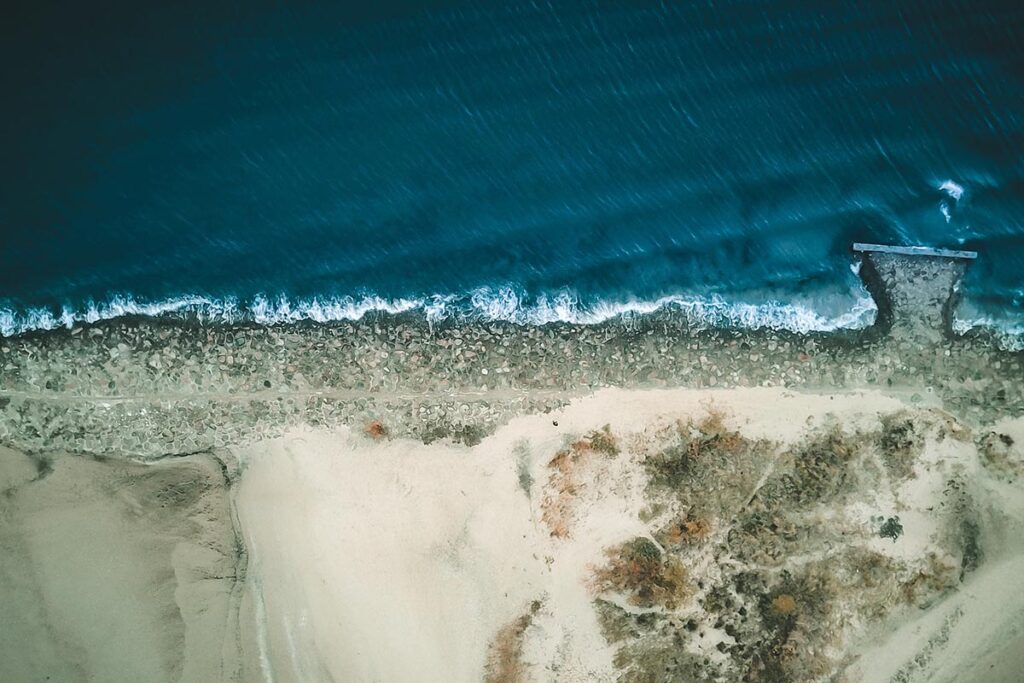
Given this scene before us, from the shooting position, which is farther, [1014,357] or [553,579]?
[1014,357]

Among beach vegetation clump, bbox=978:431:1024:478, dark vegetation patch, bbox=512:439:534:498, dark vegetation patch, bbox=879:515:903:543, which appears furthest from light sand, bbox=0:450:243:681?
beach vegetation clump, bbox=978:431:1024:478

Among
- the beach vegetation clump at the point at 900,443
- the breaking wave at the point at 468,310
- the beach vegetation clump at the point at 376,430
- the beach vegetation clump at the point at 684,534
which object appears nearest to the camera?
the beach vegetation clump at the point at 684,534

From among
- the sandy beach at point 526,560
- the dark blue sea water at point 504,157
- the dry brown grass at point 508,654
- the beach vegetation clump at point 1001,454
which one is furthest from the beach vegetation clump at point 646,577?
the beach vegetation clump at point 1001,454

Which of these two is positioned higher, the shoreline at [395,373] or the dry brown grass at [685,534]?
the shoreline at [395,373]

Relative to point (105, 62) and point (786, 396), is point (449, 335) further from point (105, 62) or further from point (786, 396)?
point (105, 62)

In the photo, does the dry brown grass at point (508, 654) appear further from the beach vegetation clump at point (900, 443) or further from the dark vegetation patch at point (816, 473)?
the beach vegetation clump at point (900, 443)

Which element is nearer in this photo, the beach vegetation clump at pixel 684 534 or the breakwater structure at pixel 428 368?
the beach vegetation clump at pixel 684 534

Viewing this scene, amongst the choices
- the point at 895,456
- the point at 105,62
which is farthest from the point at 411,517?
the point at 105,62
